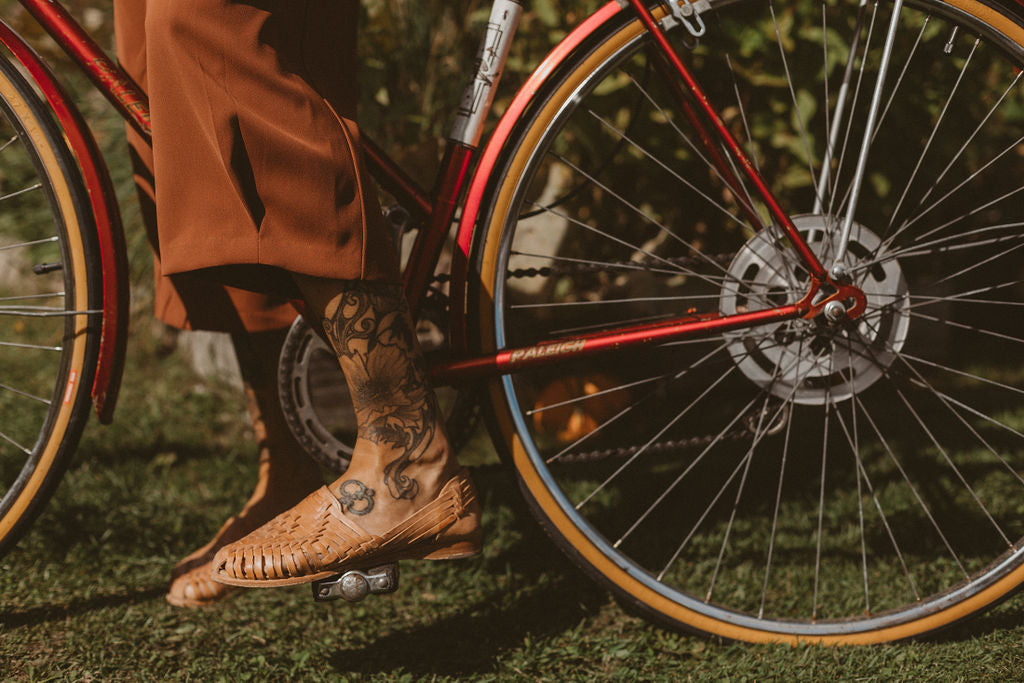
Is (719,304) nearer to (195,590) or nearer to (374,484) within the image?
(374,484)

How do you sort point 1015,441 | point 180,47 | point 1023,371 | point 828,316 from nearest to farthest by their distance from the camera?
point 180,47, point 828,316, point 1015,441, point 1023,371

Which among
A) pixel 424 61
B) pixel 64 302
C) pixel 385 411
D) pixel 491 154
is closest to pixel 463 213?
pixel 491 154

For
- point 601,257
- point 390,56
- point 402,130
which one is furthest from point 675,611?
point 390,56

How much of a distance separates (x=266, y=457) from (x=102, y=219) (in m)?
0.67

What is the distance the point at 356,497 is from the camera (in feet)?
4.75

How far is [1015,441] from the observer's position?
2375mm

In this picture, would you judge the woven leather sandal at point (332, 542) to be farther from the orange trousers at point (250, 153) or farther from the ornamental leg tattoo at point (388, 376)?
the orange trousers at point (250, 153)

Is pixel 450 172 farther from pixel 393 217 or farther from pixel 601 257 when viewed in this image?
pixel 601 257

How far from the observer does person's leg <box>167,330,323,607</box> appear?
1.88 meters

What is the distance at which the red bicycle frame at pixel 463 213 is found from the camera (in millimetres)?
1483

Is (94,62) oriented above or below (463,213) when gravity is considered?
above

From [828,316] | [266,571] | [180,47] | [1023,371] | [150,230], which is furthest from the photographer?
[1023,371]

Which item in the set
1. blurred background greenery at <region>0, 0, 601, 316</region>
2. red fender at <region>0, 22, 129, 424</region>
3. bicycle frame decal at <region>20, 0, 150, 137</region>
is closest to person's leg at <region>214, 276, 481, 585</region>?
red fender at <region>0, 22, 129, 424</region>

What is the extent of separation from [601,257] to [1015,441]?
1.31 metres
